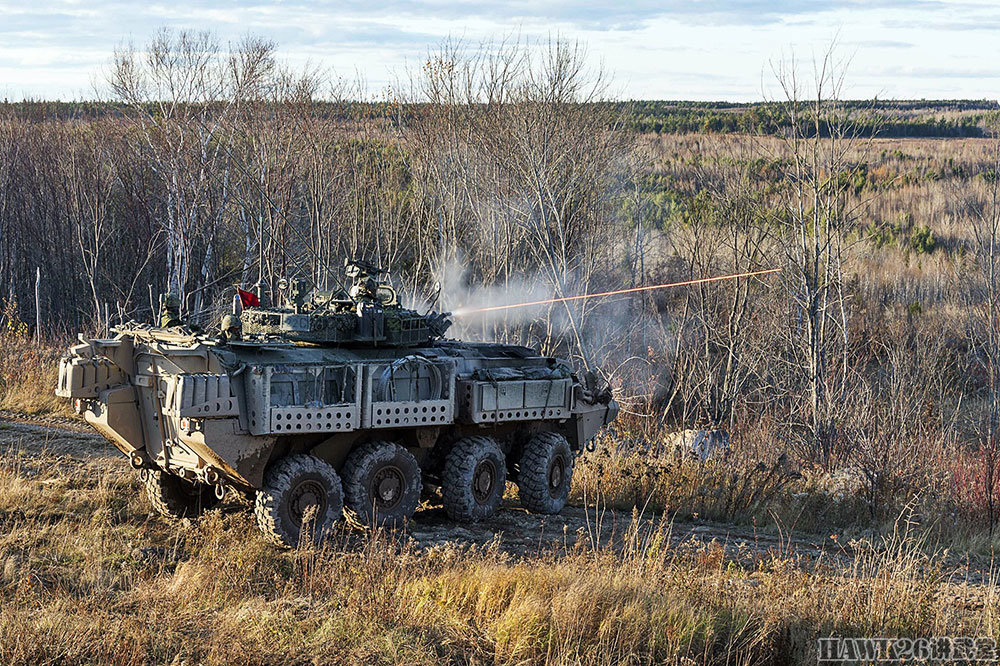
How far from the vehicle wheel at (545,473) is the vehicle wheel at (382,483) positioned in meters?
1.56

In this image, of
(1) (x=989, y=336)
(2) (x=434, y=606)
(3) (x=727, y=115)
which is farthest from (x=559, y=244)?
(3) (x=727, y=115)

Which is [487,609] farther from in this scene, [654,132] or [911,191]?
[654,132]

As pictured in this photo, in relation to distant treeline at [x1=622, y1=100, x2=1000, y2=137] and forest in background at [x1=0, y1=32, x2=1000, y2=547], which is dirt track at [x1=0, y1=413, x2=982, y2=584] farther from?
distant treeline at [x1=622, y1=100, x2=1000, y2=137]

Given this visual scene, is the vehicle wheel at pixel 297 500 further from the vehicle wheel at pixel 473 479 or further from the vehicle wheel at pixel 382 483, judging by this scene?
the vehicle wheel at pixel 473 479

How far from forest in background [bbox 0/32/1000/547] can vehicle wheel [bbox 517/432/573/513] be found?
2.69 m

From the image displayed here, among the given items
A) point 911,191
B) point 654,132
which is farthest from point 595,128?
point 654,132

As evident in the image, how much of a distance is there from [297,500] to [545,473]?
9.85ft

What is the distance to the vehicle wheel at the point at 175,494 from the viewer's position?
33.8 feet

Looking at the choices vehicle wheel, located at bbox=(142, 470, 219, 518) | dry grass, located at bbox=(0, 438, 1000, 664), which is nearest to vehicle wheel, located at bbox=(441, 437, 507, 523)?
dry grass, located at bbox=(0, 438, 1000, 664)

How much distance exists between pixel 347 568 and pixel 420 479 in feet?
7.18

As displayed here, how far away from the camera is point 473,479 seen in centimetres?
1088

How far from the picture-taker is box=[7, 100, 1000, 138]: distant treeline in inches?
794

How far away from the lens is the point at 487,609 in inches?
291

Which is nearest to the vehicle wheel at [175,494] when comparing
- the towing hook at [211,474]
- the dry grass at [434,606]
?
the towing hook at [211,474]
